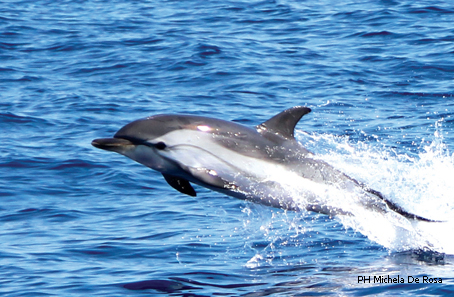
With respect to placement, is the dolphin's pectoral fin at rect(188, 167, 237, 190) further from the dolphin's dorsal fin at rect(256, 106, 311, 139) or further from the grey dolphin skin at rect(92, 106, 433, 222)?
the dolphin's dorsal fin at rect(256, 106, 311, 139)

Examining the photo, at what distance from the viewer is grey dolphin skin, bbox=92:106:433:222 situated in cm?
685

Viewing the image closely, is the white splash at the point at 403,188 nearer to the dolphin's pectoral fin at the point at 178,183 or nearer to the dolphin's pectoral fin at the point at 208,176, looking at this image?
the dolphin's pectoral fin at the point at 208,176

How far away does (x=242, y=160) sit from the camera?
6.92 m

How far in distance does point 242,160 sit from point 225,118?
18.0 ft

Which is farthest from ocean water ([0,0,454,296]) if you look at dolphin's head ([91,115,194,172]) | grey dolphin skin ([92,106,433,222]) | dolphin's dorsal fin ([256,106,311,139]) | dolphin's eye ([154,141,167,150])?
dolphin's eye ([154,141,167,150])

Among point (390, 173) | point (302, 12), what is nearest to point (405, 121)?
point (390, 173)

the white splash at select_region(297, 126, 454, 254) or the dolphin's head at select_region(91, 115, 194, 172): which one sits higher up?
the dolphin's head at select_region(91, 115, 194, 172)

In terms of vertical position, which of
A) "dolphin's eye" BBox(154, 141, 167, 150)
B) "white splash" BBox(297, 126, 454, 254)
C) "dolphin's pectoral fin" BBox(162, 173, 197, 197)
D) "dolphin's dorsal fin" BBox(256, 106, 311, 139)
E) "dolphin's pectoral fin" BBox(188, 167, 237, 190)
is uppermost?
"dolphin's dorsal fin" BBox(256, 106, 311, 139)

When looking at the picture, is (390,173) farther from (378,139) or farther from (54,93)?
(54,93)

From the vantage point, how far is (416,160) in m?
10.0

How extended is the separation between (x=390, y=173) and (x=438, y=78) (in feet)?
19.8

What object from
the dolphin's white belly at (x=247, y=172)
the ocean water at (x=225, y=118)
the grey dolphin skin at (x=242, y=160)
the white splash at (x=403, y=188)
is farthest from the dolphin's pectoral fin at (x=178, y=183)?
the white splash at (x=403, y=188)

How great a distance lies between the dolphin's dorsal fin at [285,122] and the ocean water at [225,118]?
90cm

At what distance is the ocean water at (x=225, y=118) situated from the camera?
7.20 m
